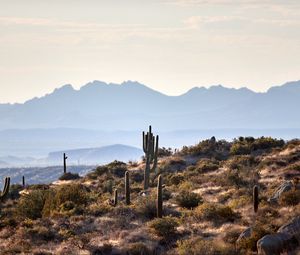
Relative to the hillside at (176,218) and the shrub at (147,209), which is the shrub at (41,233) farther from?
the shrub at (147,209)

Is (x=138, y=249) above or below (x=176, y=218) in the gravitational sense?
below

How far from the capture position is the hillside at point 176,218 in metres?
A: 22.3

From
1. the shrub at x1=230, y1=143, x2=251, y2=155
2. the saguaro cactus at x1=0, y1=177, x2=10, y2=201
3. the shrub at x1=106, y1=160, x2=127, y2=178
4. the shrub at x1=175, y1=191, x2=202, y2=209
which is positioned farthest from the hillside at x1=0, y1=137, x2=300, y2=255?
the shrub at x1=106, y1=160, x2=127, y2=178

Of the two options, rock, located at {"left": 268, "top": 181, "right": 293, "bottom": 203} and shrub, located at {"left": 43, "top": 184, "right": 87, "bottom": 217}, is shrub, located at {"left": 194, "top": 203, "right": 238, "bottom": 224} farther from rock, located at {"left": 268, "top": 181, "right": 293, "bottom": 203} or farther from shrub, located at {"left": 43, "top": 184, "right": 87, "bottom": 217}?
shrub, located at {"left": 43, "top": 184, "right": 87, "bottom": 217}

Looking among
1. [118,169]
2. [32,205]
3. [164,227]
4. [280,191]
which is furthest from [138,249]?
[118,169]

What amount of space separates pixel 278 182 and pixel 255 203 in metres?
7.47

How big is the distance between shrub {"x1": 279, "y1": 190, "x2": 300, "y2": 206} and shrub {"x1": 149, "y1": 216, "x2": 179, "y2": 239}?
13.7ft

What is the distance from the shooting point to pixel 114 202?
109 ft

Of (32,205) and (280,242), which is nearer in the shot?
(280,242)

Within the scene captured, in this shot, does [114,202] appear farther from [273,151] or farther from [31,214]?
[273,151]

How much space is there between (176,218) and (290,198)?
168 inches

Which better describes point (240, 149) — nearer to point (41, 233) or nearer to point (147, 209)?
point (147, 209)

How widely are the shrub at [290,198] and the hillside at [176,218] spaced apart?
0.12 feet

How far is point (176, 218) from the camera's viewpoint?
26.4 meters
